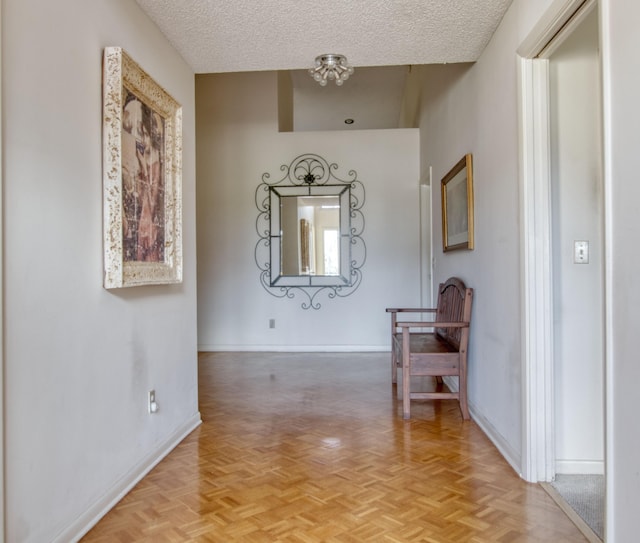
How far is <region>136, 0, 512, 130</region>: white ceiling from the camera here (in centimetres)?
225

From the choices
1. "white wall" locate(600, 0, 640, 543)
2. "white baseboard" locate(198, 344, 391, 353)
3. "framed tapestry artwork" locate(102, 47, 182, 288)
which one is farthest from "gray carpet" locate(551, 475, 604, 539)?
"white baseboard" locate(198, 344, 391, 353)

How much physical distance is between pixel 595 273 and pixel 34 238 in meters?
2.30

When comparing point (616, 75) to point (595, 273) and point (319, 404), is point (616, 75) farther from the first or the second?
point (319, 404)

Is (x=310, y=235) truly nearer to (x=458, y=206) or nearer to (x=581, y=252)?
(x=458, y=206)

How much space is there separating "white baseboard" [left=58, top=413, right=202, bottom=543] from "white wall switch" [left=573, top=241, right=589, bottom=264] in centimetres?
225

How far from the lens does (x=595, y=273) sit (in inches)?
86.4

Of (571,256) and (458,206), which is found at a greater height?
(458,206)

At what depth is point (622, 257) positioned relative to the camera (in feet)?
4.47

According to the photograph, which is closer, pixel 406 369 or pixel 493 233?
pixel 493 233

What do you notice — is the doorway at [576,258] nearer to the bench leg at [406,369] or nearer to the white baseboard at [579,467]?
the white baseboard at [579,467]

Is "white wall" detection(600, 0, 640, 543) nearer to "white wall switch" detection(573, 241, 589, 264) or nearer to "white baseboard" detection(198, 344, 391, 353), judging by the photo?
"white wall switch" detection(573, 241, 589, 264)

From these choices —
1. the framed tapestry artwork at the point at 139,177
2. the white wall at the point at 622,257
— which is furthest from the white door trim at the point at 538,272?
the framed tapestry artwork at the point at 139,177

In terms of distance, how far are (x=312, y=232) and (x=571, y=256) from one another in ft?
11.9

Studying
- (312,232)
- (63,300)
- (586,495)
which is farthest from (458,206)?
(63,300)
